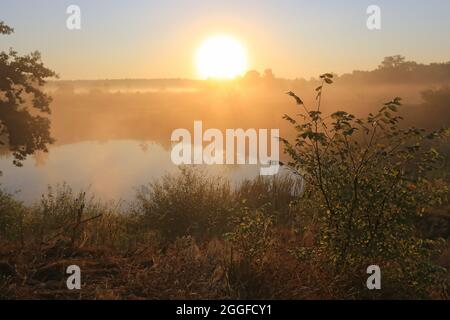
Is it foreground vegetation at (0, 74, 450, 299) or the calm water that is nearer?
foreground vegetation at (0, 74, 450, 299)

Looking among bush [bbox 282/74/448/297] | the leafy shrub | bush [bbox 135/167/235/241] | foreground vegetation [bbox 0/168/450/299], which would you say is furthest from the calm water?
bush [bbox 282/74/448/297]

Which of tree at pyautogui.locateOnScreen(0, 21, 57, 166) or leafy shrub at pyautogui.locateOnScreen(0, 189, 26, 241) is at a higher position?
tree at pyautogui.locateOnScreen(0, 21, 57, 166)

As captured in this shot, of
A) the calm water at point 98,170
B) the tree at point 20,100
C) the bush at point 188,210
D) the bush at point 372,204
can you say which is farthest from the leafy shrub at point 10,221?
the calm water at point 98,170

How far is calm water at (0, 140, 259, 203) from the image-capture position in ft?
89.0

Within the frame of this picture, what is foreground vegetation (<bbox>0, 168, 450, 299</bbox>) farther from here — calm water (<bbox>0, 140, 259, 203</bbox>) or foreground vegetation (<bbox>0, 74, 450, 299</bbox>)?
calm water (<bbox>0, 140, 259, 203</bbox>)

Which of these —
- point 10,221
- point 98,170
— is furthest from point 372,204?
point 98,170

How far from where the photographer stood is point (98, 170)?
34.2 metres

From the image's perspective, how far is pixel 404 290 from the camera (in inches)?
270

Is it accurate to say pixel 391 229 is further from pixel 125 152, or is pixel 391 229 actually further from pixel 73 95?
pixel 73 95

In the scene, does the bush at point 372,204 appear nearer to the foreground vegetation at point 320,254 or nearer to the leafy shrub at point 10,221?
the foreground vegetation at point 320,254

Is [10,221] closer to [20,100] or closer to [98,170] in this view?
[20,100]

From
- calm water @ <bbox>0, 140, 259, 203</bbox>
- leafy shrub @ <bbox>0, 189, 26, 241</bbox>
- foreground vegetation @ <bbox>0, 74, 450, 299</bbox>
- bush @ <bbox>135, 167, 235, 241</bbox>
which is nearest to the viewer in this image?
foreground vegetation @ <bbox>0, 74, 450, 299</bbox>

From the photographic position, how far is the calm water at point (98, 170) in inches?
1068

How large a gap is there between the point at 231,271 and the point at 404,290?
2365mm
